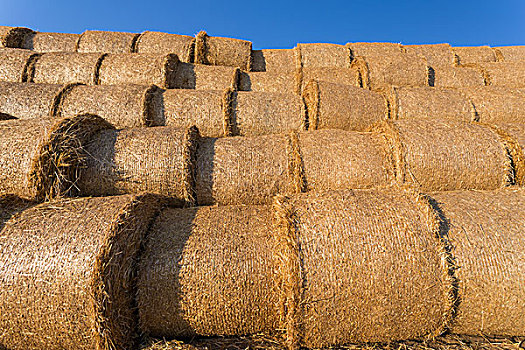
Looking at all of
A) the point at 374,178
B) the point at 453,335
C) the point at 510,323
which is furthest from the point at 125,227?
the point at 510,323

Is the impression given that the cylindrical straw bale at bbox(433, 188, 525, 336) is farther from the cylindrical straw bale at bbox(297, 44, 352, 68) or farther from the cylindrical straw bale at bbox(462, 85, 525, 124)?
the cylindrical straw bale at bbox(297, 44, 352, 68)

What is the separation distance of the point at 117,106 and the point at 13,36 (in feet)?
13.5

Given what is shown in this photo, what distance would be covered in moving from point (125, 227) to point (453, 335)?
2543 mm

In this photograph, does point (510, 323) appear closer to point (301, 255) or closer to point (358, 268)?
point (358, 268)

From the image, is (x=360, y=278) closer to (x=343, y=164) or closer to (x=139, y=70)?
(x=343, y=164)

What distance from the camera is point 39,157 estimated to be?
247cm

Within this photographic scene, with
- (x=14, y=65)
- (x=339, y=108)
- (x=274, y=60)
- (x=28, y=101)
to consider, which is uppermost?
(x=274, y=60)

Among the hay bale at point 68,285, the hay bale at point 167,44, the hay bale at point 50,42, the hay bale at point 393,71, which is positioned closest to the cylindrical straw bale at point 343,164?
the hay bale at point 68,285

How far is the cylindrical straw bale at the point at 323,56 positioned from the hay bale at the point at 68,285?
5065mm

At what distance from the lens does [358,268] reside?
198cm

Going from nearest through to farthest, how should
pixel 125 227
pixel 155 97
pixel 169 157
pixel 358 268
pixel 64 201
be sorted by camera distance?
1. pixel 358 268
2. pixel 125 227
3. pixel 64 201
4. pixel 169 157
5. pixel 155 97

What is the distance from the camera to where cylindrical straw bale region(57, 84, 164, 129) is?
3.85m

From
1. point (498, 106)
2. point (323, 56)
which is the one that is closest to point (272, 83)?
point (323, 56)

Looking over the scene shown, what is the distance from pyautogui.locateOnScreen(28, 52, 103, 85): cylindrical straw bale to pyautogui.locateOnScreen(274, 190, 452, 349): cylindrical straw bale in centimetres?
449
